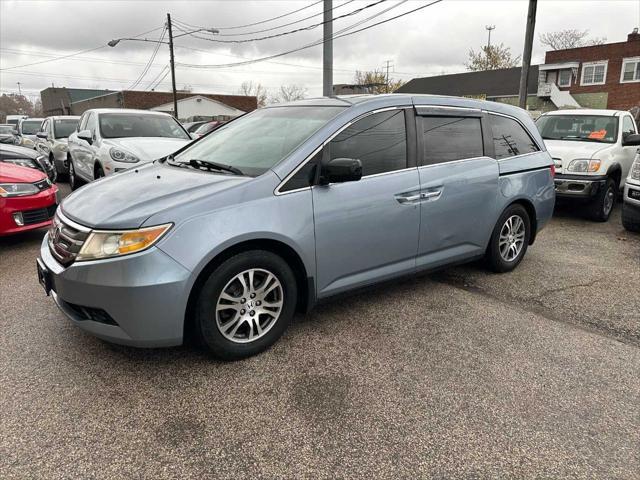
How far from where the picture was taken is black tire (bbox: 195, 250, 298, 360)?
279 cm

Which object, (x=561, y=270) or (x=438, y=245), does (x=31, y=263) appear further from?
(x=561, y=270)

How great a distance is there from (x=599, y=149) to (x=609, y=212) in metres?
1.05

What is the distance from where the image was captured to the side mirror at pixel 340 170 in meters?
3.06

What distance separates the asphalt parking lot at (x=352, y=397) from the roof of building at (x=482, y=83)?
121 feet

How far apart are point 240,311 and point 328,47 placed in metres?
9.27

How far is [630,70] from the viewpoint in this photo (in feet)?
104

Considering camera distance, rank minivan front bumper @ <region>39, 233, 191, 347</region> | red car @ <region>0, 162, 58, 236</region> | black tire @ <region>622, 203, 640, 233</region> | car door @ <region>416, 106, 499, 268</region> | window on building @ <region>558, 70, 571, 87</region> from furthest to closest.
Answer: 1. window on building @ <region>558, 70, 571, 87</region>
2. black tire @ <region>622, 203, 640, 233</region>
3. red car @ <region>0, 162, 58, 236</region>
4. car door @ <region>416, 106, 499, 268</region>
5. minivan front bumper @ <region>39, 233, 191, 347</region>

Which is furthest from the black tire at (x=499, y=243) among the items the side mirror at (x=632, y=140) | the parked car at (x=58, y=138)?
the parked car at (x=58, y=138)

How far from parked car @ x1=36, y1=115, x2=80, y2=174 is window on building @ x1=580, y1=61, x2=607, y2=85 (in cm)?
3481

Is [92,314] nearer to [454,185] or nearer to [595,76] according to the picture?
[454,185]

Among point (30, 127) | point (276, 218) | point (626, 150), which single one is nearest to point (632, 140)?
point (626, 150)

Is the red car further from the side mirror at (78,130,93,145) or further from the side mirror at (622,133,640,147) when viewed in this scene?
the side mirror at (622,133,640,147)

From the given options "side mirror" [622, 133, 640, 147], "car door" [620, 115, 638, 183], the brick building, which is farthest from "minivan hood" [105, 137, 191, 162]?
the brick building

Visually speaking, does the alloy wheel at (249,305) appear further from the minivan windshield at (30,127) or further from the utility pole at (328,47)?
the minivan windshield at (30,127)
